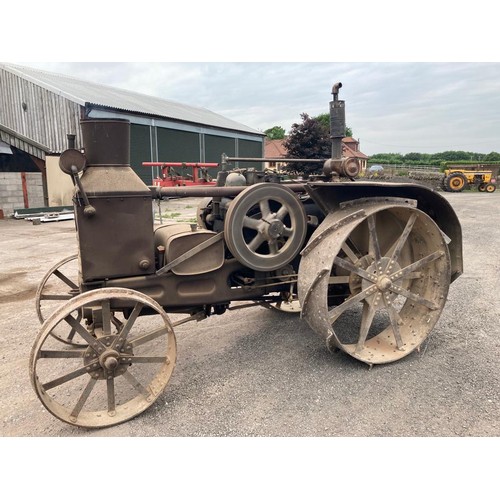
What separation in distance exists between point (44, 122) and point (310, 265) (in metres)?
17.3

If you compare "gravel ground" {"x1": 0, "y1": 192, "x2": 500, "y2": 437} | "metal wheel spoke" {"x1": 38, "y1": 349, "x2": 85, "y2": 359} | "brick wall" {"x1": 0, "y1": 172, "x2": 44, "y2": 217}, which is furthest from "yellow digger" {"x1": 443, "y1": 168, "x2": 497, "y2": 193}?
"metal wheel spoke" {"x1": 38, "y1": 349, "x2": 85, "y2": 359}

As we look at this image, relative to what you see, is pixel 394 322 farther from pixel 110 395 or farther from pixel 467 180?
pixel 467 180

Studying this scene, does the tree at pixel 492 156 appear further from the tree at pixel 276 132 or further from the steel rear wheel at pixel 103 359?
the steel rear wheel at pixel 103 359

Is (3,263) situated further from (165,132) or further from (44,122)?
(165,132)

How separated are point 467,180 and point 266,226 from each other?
24130 millimetres

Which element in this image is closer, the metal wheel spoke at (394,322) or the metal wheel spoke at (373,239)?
the metal wheel spoke at (373,239)

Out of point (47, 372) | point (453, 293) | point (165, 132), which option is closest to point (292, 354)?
point (47, 372)

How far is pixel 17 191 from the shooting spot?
1551cm

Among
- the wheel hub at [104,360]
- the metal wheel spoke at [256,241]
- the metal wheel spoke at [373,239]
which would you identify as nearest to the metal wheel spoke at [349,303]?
→ the metal wheel spoke at [373,239]

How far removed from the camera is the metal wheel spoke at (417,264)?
11.4 feet

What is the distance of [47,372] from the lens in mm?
3484

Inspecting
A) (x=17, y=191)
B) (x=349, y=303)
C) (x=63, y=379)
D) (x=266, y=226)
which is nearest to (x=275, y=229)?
(x=266, y=226)

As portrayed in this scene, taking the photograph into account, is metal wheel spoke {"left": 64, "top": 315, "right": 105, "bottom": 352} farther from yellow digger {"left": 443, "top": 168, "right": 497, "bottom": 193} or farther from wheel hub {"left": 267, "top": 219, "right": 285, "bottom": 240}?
yellow digger {"left": 443, "top": 168, "right": 497, "bottom": 193}

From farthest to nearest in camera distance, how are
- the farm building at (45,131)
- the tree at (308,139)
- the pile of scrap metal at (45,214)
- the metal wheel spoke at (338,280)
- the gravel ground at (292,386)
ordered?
1. the tree at (308,139)
2. the farm building at (45,131)
3. the pile of scrap metal at (45,214)
4. the metal wheel spoke at (338,280)
5. the gravel ground at (292,386)
